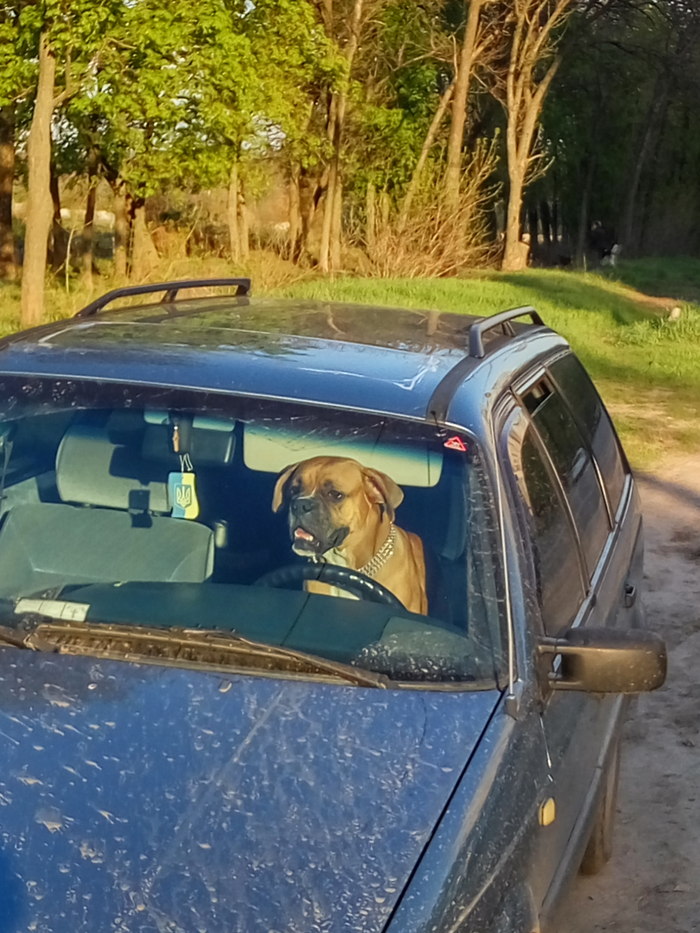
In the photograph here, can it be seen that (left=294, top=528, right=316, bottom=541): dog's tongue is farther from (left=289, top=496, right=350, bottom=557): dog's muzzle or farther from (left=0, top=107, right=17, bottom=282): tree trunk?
(left=0, top=107, right=17, bottom=282): tree trunk

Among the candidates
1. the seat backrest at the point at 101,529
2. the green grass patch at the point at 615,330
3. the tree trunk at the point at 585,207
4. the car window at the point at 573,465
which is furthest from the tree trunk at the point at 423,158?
the seat backrest at the point at 101,529

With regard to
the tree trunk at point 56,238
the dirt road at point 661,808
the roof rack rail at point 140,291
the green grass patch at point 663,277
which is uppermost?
the roof rack rail at point 140,291

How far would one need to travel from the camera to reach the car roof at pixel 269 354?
3.00m

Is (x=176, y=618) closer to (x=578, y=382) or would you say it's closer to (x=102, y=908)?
(x=102, y=908)

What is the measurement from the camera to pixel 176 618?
2.75 meters

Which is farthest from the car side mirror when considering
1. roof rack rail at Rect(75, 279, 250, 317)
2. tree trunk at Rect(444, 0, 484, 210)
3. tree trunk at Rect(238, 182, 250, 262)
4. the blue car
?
tree trunk at Rect(238, 182, 250, 262)

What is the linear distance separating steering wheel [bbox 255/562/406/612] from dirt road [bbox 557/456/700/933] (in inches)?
54.5

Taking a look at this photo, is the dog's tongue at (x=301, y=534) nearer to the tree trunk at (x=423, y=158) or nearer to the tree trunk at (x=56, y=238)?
the tree trunk at (x=423, y=158)

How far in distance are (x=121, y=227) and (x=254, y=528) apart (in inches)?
1117

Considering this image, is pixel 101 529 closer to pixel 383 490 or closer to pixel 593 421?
pixel 383 490

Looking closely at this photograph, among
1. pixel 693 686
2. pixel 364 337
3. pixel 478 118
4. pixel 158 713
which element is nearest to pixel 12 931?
pixel 158 713

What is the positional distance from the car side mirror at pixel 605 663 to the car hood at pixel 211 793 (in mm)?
220

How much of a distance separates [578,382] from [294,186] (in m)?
34.0

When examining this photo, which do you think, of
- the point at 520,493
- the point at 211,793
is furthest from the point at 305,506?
the point at 211,793
